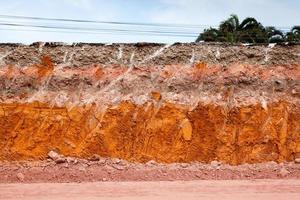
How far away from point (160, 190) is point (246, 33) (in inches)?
1235

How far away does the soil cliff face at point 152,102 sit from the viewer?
15.2 m

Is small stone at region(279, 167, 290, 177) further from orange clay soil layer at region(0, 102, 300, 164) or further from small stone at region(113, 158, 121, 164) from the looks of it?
small stone at region(113, 158, 121, 164)

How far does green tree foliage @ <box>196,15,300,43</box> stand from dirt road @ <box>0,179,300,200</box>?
1099 inches

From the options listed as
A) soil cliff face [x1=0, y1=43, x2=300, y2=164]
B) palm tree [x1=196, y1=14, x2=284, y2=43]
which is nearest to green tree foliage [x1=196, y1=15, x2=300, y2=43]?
palm tree [x1=196, y1=14, x2=284, y2=43]

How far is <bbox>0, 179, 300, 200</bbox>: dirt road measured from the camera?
11102 mm

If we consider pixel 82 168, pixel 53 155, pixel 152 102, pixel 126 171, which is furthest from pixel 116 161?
pixel 152 102

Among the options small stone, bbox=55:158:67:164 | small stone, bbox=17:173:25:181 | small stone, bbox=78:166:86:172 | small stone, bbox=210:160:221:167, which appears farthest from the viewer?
small stone, bbox=210:160:221:167

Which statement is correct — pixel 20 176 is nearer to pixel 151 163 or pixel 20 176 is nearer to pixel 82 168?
pixel 82 168

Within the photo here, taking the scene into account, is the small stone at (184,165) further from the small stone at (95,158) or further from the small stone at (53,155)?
the small stone at (53,155)

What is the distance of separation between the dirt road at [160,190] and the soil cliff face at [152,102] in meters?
1.93

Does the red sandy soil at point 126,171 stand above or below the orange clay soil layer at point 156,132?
below

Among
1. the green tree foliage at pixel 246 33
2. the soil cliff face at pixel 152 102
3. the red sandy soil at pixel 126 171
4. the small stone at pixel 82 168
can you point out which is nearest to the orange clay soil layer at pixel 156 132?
the soil cliff face at pixel 152 102

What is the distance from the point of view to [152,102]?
15.6 metres

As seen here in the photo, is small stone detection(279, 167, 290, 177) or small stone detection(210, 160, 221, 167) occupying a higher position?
small stone detection(210, 160, 221, 167)
